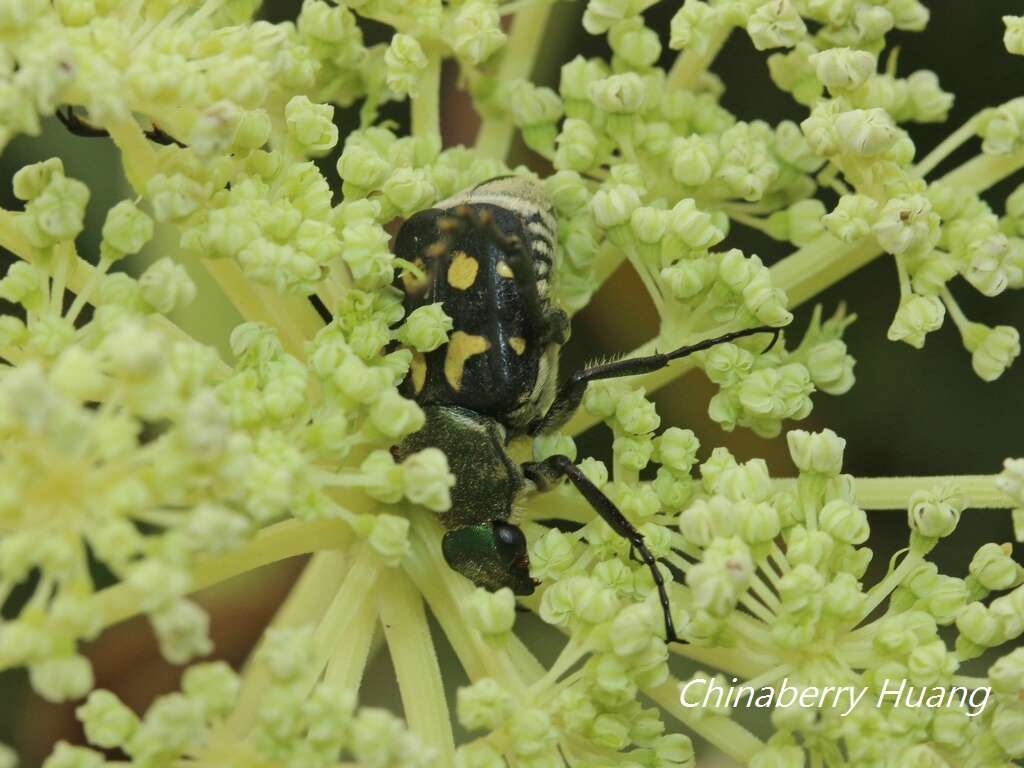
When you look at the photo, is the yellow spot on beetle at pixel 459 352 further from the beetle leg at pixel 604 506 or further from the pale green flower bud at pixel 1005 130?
the pale green flower bud at pixel 1005 130

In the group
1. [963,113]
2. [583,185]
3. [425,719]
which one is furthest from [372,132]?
[963,113]

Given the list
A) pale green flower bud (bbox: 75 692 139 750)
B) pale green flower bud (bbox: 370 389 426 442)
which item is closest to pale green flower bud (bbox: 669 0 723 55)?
pale green flower bud (bbox: 370 389 426 442)

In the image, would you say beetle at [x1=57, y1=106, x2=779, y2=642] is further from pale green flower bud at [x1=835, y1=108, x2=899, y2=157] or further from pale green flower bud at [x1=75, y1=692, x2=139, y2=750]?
pale green flower bud at [x1=75, y1=692, x2=139, y2=750]

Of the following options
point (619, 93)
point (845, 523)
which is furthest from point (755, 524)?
point (619, 93)

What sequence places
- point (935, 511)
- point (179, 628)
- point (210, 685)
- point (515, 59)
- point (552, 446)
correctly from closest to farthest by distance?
point (179, 628) < point (210, 685) < point (935, 511) < point (552, 446) < point (515, 59)

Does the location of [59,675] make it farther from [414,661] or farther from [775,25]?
[775,25]

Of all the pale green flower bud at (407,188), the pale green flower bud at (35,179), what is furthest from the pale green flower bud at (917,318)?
the pale green flower bud at (35,179)
